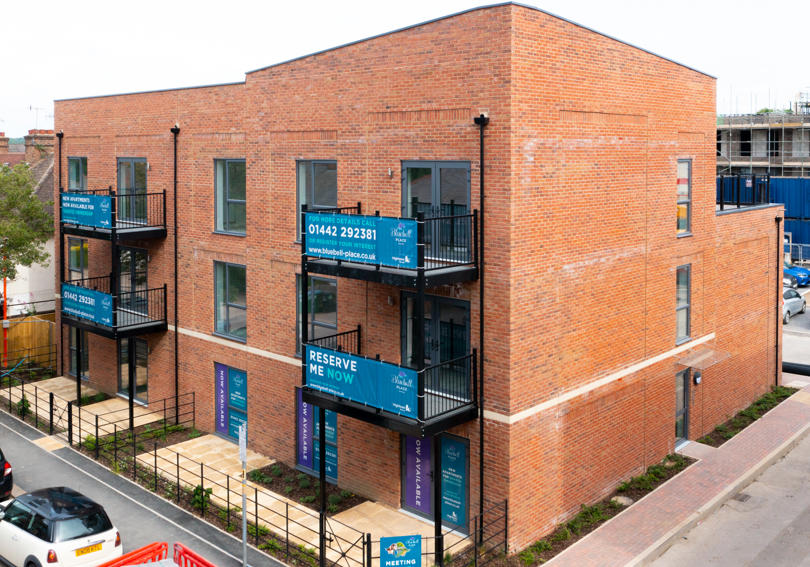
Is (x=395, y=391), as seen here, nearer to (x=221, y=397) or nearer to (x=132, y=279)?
(x=221, y=397)

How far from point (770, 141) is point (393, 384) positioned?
56.9 metres

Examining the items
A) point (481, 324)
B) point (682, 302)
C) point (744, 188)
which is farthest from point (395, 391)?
point (744, 188)

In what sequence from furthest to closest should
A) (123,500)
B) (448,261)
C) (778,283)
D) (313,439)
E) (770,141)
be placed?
(770,141) → (778,283) → (313,439) → (123,500) → (448,261)

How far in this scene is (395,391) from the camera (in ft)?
48.2

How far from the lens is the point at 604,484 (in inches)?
702

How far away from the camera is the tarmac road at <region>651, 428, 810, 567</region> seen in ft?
51.2

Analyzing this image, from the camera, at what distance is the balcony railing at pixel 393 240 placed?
47.2 ft

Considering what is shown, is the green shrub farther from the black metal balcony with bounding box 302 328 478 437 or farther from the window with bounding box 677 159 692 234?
the window with bounding box 677 159 692 234

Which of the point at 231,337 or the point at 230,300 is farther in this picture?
the point at 230,300

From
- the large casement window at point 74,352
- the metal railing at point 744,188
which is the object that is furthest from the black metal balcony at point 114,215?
the metal railing at point 744,188

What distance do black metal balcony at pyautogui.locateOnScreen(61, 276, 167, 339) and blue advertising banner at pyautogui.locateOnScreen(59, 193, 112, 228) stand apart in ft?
5.32

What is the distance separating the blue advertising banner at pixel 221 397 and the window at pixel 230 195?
3.57 m

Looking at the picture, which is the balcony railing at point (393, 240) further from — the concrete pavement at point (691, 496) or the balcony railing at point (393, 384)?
the concrete pavement at point (691, 496)

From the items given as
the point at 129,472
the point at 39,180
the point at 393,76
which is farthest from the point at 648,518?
the point at 39,180
